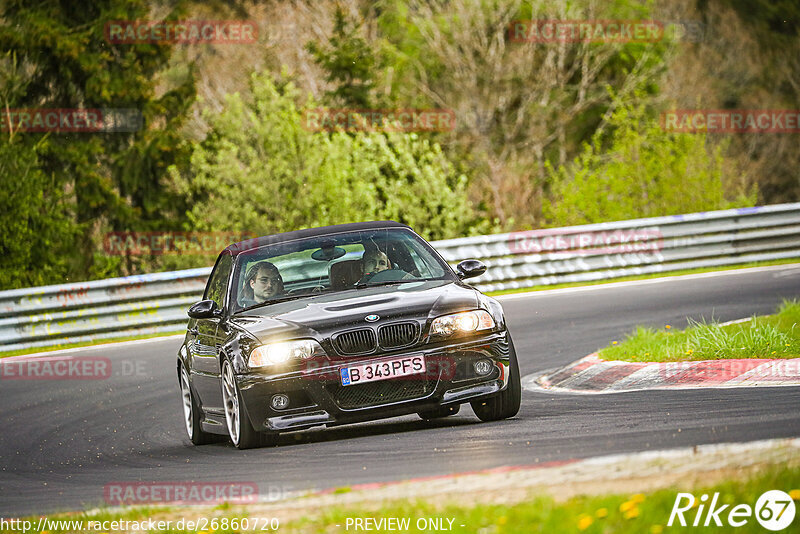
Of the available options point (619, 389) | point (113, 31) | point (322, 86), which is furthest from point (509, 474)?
point (322, 86)

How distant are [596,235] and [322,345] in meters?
13.1

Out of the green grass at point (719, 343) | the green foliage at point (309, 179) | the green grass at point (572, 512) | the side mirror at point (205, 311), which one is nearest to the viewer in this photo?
the green grass at point (572, 512)

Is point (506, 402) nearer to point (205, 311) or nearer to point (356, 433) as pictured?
point (356, 433)

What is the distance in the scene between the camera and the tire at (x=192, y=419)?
10.3 meters

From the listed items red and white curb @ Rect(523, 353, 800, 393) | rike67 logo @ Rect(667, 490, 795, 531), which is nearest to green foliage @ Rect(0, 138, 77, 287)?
red and white curb @ Rect(523, 353, 800, 393)

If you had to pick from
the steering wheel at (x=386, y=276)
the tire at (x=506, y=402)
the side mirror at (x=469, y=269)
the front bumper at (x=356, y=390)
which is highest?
the steering wheel at (x=386, y=276)

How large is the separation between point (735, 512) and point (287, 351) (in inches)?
166

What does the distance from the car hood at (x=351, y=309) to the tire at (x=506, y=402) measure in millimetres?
526

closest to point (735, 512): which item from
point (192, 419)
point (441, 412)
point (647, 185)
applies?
point (441, 412)

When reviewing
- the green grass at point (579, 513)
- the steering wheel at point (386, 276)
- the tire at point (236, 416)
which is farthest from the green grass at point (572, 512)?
the steering wheel at point (386, 276)

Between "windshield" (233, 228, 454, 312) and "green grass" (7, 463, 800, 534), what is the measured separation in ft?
13.1

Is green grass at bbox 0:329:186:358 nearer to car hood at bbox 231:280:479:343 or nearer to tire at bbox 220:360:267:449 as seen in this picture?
tire at bbox 220:360:267:449

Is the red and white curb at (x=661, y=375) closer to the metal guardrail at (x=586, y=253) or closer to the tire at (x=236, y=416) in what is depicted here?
the tire at (x=236, y=416)

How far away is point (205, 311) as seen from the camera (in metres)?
9.88
